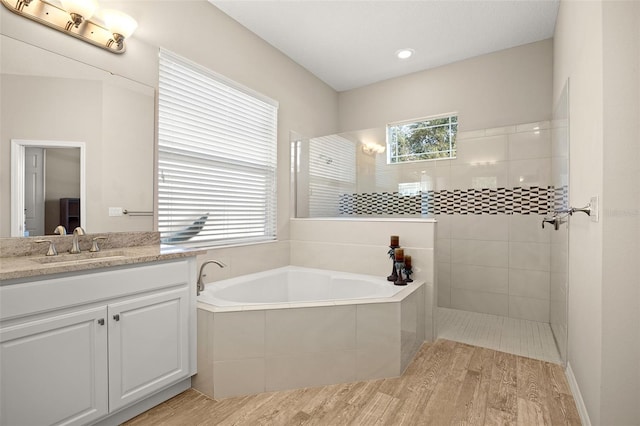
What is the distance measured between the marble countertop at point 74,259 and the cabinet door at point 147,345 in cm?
21

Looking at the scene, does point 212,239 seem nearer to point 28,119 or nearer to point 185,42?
point 28,119

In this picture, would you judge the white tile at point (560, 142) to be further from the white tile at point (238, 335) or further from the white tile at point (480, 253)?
the white tile at point (238, 335)

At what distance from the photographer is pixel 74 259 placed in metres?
1.63

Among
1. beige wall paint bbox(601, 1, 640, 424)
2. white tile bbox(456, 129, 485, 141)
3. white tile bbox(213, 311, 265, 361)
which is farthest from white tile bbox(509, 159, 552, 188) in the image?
white tile bbox(213, 311, 265, 361)

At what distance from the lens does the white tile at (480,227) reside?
3207 mm

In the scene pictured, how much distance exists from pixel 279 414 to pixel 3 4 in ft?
8.09

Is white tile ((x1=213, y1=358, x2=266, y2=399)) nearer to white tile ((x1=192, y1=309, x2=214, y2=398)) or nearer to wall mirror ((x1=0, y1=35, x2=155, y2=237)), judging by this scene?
white tile ((x1=192, y1=309, x2=214, y2=398))

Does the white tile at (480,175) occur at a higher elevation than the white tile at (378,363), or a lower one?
higher

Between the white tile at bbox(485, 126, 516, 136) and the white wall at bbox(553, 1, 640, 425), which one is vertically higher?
the white tile at bbox(485, 126, 516, 136)

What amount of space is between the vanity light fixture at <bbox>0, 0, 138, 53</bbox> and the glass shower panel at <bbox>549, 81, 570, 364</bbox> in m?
2.87

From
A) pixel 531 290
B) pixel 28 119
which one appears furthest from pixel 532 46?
pixel 28 119

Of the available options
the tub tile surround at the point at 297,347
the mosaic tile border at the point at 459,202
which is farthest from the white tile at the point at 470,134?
the tub tile surround at the point at 297,347

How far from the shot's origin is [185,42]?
2.34 metres

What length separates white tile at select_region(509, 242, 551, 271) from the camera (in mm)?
3014
